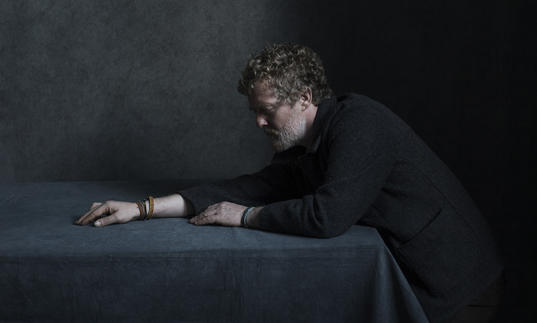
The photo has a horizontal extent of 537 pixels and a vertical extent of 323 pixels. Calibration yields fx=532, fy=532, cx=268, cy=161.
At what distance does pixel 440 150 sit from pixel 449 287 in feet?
4.76

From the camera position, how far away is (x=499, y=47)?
2.51 meters

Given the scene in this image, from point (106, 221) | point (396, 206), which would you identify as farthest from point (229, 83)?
point (396, 206)

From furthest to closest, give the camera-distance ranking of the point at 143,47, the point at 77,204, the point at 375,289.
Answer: the point at 143,47
the point at 77,204
the point at 375,289

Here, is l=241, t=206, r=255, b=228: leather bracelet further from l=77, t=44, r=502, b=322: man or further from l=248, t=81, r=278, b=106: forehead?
l=248, t=81, r=278, b=106: forehead

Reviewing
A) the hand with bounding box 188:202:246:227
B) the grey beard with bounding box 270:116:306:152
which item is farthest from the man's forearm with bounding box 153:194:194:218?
the grey beard with bounding box 270:116:306:152

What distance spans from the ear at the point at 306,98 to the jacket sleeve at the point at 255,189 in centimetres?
20

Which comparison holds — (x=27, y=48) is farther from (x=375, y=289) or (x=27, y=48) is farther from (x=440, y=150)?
(x=375, y=289)

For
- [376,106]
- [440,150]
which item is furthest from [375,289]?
[440,150]

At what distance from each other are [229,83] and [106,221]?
64.9 inches

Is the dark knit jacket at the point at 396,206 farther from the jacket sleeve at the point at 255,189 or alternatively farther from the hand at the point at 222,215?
the jacket sleeve at the point at 255,189

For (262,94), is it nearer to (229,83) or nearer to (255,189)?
(255,189)

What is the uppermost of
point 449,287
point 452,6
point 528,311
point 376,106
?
point 452,6

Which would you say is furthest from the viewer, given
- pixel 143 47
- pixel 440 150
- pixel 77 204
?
pixel 143 47

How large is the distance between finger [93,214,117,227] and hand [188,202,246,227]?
21 cm
